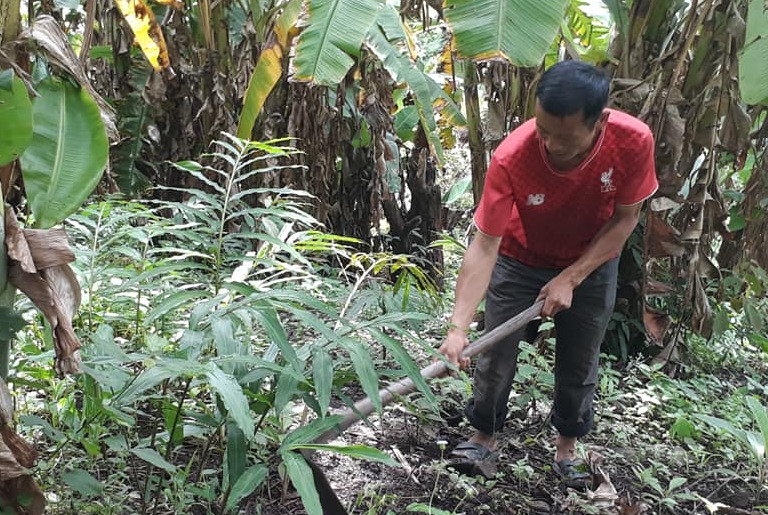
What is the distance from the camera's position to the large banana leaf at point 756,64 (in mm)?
2328

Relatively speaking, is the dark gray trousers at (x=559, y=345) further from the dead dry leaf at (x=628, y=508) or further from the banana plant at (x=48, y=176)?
the banana plant at (x=48, y=176)

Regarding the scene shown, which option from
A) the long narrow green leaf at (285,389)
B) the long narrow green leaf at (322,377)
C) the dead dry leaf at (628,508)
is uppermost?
the long narrow green leaf at (322,377)

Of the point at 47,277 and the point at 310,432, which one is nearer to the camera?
the point at 47,277

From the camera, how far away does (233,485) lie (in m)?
1.51

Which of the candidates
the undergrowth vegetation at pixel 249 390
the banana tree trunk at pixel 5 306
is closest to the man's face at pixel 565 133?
the undergrowth vegetation at pixel 249 390

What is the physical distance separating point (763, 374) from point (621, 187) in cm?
242

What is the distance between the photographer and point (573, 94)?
6.40 ft

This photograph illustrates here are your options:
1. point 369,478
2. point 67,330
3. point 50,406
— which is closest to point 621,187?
point 369,478

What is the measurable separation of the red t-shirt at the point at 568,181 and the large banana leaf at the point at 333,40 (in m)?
0.76

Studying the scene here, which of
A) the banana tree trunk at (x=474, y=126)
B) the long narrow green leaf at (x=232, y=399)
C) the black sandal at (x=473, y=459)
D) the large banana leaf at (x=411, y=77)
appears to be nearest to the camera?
the long narrow green leaf at (x=232, y=399)

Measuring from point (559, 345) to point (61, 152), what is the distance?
1.87 meters

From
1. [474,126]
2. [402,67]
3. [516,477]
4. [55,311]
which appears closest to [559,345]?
[516,477]

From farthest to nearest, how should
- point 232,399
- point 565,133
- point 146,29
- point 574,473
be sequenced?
point 146,29 → point 574,473 → point 565,133 → point 232,399

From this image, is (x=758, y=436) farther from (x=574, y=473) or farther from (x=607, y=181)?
(x=607, y=181)
